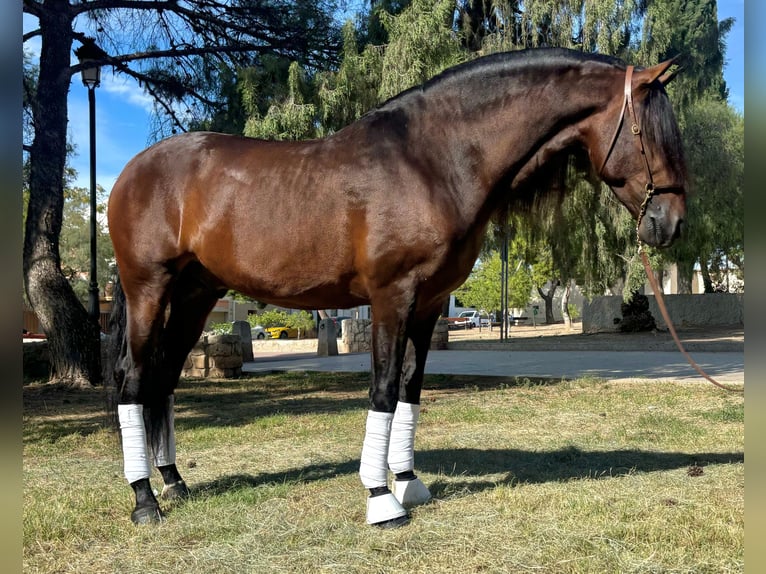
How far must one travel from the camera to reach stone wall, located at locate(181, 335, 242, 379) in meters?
12.3

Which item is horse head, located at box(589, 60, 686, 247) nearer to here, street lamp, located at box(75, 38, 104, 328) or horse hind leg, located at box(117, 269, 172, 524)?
horse hind leg, located at box(117, 269, 172, 524)

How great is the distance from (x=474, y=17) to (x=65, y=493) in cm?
1218

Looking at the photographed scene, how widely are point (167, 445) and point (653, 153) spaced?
3348mm

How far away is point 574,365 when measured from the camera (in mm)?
12602

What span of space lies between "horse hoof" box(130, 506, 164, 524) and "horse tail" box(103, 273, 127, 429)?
664mm

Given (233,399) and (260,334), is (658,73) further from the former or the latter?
(260,334)

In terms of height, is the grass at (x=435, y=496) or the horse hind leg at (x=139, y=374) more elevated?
the horse hind leg at (x=139, y=374)

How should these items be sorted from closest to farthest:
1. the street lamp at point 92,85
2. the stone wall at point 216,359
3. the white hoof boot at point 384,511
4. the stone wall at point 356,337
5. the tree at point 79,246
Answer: the white hoof boot at point 384,511, the street lamp at point 92,85, the stone wall at point 216,359, the stone wall at point 356,337, the tree at point 79,246

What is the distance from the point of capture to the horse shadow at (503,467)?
398 cm

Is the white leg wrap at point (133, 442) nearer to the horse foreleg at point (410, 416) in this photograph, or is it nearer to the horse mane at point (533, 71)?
the horse foreleg at point (410, 416)

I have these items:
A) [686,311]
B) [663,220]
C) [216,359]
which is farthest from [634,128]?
[686,311]

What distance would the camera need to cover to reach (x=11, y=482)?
940 millimetres

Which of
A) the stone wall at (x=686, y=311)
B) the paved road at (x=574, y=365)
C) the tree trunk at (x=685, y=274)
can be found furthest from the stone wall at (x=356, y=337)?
the tree trunk at (x=685, y=274)

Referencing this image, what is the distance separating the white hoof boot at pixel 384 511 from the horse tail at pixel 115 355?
5.68ft
